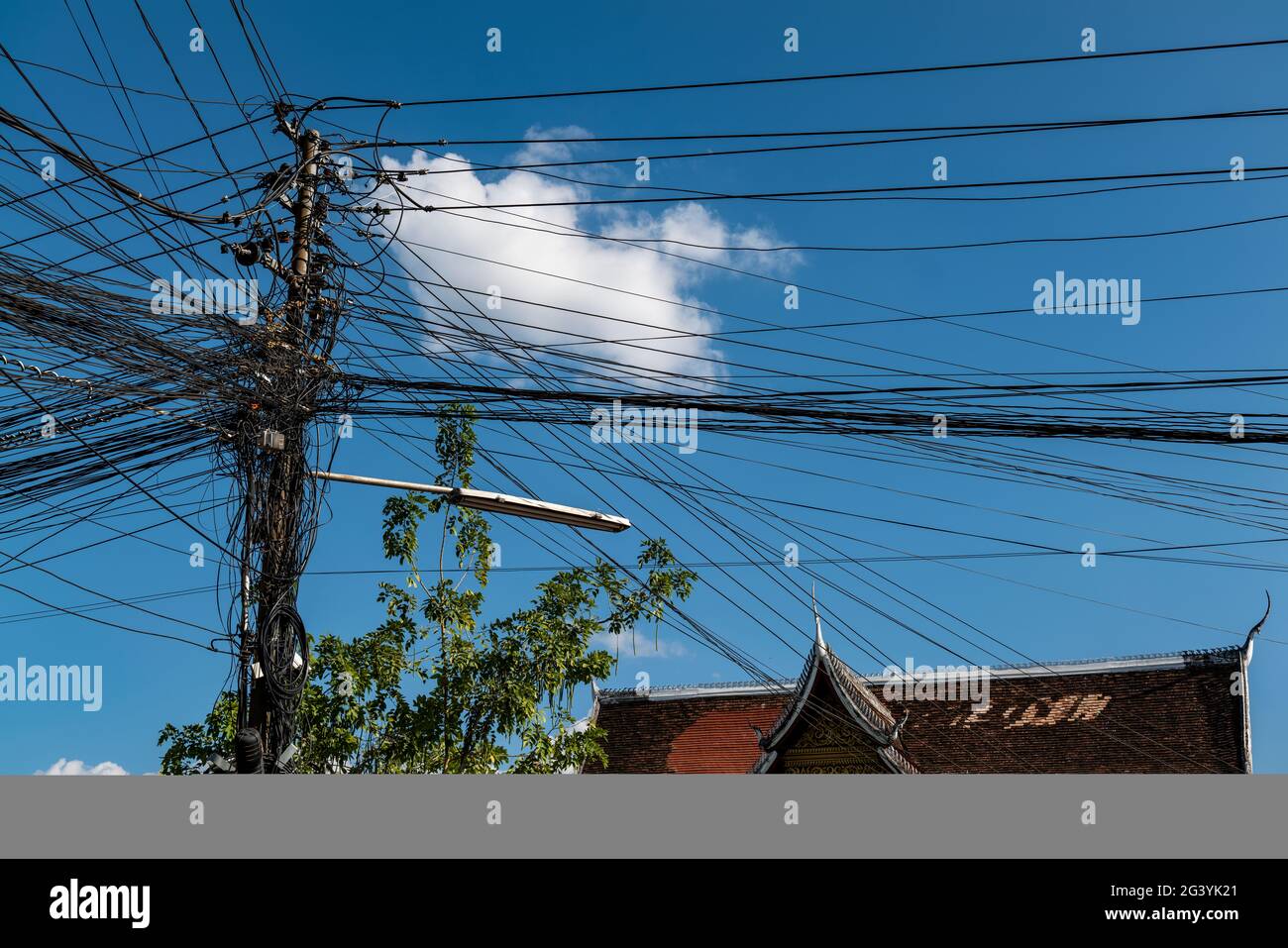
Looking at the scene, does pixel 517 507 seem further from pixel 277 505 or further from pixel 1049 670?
pixel 1049 670

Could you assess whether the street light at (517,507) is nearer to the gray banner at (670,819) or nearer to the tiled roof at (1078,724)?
the gray banner at (670,819)

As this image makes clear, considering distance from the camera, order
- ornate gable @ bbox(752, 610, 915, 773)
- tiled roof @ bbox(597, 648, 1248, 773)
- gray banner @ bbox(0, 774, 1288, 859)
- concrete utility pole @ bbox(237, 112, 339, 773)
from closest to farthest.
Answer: gray banner @ bbox(0, 774, 1288, 859) → concrete utility pole @ bbox(237, 112, 339, 773) → tiled roof @ bbox(597, 648, 1248, 773) → ornate gable @ bbox(752, 610, 915, 773)

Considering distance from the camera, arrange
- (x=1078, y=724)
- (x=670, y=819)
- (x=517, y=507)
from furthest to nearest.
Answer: (x=1078, y=724), (x=517, y=507), (x=670, y=819)

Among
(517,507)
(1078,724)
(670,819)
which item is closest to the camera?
(670,819)

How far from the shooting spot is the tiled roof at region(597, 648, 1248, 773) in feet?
59.3

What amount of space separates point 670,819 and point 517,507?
484 centimetres

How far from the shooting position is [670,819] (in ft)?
14.0

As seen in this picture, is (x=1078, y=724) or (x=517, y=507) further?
(x=1078, y=724)

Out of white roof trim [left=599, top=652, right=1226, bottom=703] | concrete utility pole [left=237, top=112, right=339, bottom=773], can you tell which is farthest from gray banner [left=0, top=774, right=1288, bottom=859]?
white roof trim [left=599, top=652, right=1226, bottom=703]

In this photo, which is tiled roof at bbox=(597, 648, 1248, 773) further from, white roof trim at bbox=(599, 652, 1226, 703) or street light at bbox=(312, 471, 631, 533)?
street light at bbox=(312, 471, 631, 533)

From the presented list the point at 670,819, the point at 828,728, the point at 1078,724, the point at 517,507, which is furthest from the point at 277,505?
the point at 1078,724

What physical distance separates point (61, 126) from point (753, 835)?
5.93 m

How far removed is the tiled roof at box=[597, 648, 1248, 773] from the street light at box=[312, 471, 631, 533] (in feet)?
29.9

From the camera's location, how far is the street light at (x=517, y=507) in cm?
875
